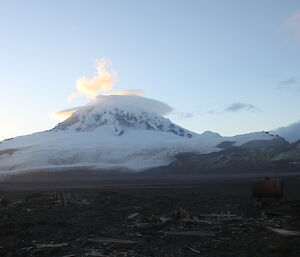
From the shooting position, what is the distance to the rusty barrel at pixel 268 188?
3178 centimetres

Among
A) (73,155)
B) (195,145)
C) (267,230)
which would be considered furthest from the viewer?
(73,155)

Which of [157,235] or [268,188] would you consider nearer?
[157,235]

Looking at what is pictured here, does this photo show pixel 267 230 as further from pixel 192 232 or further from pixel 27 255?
pixel 27 255

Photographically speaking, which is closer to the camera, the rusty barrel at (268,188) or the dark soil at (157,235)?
the dark soil at (157,235)

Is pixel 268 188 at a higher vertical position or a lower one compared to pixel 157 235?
higher

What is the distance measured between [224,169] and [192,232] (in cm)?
12029

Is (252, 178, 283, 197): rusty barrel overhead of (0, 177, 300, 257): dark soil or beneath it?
overhead

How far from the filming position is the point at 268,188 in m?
32.0

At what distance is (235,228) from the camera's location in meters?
20.4

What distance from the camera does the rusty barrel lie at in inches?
1251

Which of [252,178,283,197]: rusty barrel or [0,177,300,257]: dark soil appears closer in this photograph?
[0,177,300,257]: dark soil

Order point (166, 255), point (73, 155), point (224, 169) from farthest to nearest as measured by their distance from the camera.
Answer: point (73, 155) → point (224, 169) → point (166, 255)

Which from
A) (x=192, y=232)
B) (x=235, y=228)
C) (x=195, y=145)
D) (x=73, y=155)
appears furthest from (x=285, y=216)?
(x=73, y=155)

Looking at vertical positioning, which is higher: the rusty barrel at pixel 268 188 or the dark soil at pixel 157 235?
the rusty barrel at pixel 268 188
